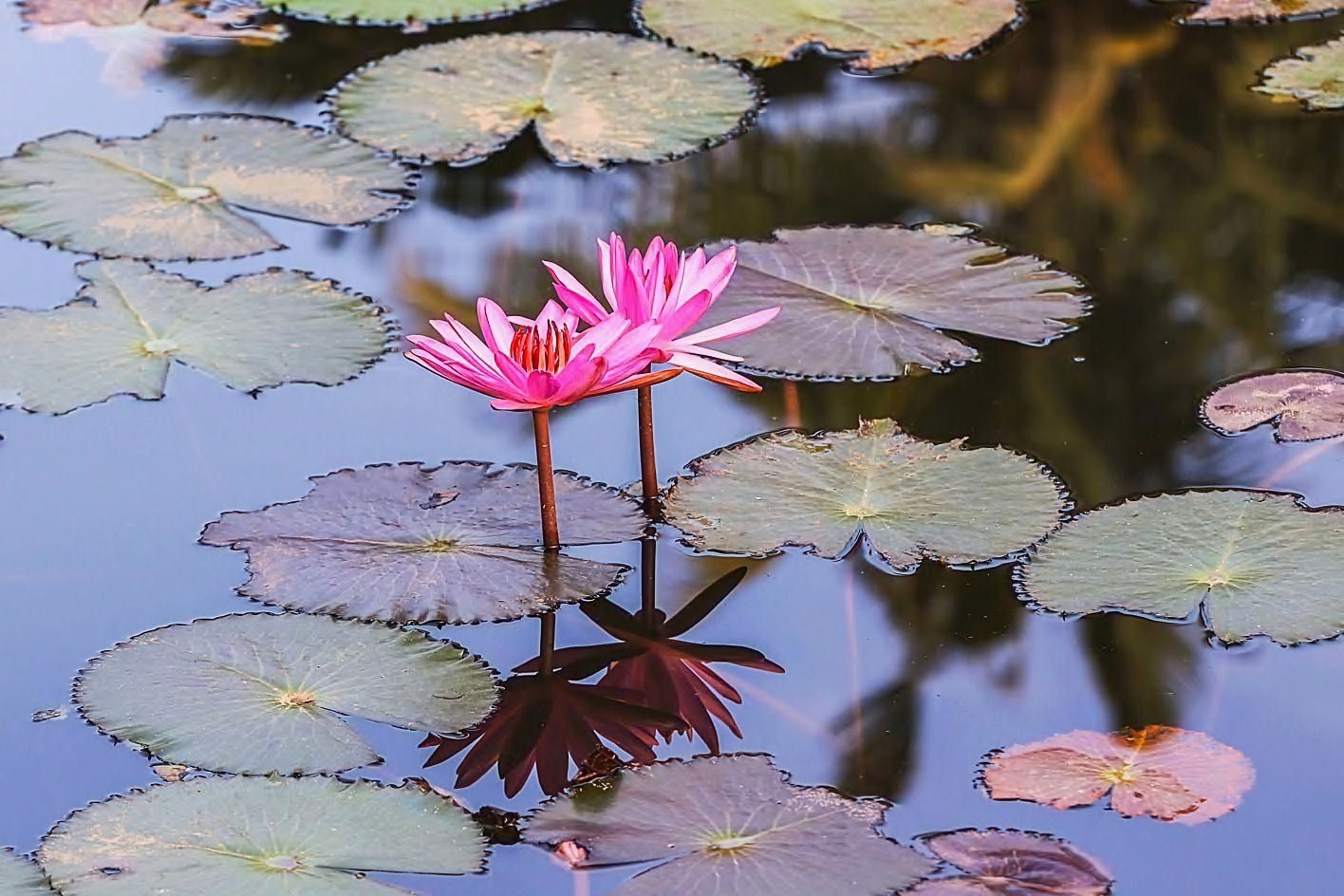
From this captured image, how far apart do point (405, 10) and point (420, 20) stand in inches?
1.8

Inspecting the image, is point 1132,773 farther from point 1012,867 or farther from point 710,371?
point 710,371

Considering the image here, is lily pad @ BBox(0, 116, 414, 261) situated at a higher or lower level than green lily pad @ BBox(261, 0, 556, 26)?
lower

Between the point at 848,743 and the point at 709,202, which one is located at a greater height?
the point at 709,202

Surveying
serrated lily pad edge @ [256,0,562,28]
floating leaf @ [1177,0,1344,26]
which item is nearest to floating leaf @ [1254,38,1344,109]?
floating leaf @ [1177,0,1344,26]

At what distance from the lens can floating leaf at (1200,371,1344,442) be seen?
2287 mm

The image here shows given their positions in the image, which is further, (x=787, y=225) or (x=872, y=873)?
(x=787, y=225)

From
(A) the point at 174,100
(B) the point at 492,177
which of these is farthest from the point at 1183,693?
(A) the point at 174,100

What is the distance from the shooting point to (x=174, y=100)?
11.3 ft

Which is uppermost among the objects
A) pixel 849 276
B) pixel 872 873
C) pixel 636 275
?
pixel 636 275

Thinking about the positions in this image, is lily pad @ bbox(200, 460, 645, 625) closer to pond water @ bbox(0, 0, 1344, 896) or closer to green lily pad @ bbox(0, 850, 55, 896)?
pond water @ bbox(0, 0, 1344, 896)

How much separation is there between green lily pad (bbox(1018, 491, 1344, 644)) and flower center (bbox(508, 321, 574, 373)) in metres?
0.61

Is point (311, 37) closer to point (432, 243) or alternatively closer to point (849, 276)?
point (432, 243)

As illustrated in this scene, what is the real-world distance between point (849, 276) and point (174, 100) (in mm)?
1584

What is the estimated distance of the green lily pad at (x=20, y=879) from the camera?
1599 mm
